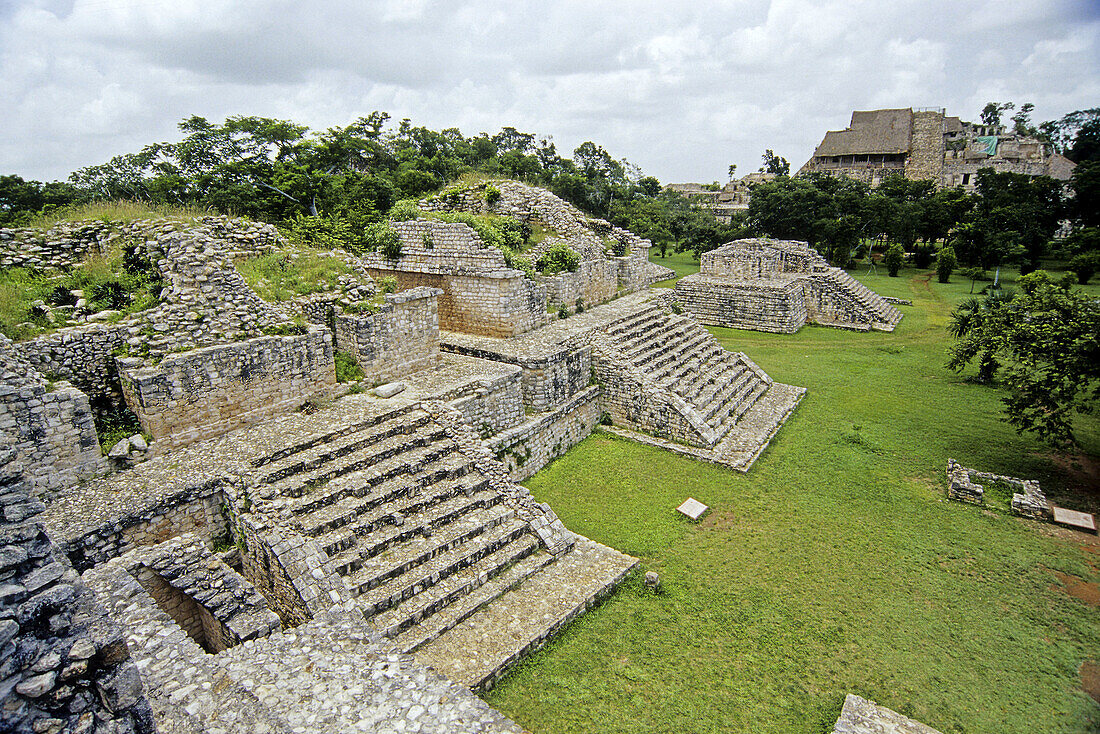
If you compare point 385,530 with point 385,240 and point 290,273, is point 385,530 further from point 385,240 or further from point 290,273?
point 385,240

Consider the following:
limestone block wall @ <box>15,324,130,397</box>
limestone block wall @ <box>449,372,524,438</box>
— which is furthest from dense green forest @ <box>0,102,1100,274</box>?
limestone block wall @ <box>449,372,524,438</box>

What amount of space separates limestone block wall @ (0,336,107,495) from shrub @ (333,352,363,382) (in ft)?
12.0

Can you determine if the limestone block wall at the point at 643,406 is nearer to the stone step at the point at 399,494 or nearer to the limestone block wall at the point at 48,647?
the stone step at the point at 399,494

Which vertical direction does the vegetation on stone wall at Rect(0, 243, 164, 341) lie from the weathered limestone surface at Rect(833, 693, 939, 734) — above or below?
above

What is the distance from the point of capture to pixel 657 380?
1289 cm

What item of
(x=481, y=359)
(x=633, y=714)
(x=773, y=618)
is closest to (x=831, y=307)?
(x=481, y=359)

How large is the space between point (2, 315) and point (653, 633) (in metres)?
9.54

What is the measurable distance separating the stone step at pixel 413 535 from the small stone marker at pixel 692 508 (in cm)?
304

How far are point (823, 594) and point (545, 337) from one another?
7968 mm

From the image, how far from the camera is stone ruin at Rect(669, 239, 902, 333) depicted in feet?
72.0

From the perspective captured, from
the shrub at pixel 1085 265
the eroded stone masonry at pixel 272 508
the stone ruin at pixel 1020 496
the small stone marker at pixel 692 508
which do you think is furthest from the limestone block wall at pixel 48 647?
the shrub at pixel 1085 265

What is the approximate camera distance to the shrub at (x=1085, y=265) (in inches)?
1053

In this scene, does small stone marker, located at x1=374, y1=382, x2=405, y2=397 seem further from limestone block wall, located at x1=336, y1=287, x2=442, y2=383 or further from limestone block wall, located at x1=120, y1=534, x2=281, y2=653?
limestone block wall, located at x1=120, y1=534, x2=281, y2=653

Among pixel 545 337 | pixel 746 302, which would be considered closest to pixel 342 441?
pixel 545 337
